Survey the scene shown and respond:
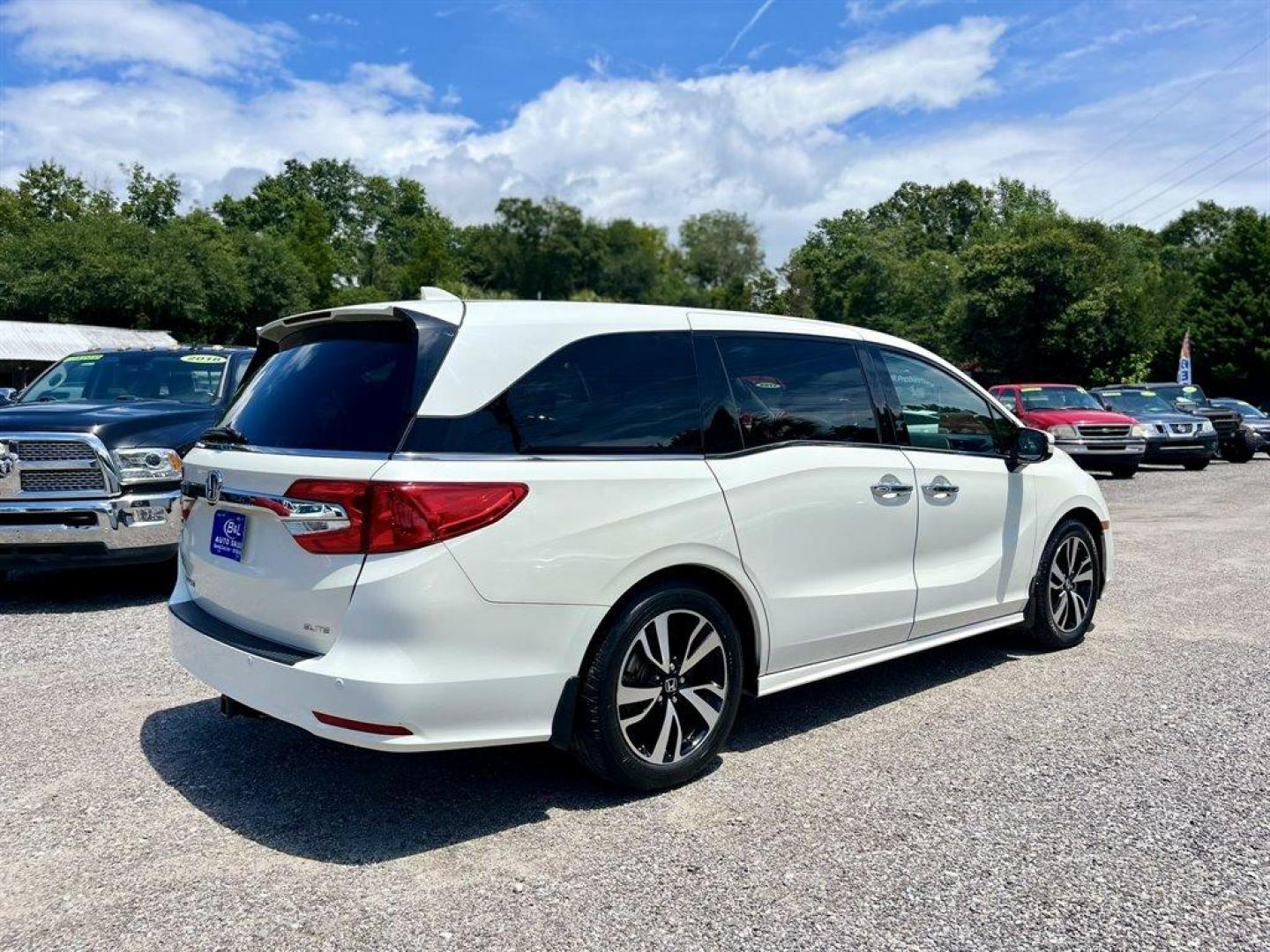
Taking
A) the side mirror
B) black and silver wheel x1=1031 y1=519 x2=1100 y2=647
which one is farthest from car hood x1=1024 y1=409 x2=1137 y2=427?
the side mirror

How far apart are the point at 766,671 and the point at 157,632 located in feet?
13.7

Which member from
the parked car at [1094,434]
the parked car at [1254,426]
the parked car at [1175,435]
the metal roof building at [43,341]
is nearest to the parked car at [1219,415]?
the parked car at [1254,426]

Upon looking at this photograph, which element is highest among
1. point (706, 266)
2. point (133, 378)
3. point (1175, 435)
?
point (706, 266)

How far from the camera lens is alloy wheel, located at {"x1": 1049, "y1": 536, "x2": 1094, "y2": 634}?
5582mm

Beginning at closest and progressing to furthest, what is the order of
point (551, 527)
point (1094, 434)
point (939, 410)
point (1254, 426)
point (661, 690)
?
1. point (551, 527)
2. point (661, 690)
3. point (939, 410)
4. point (1094, 434)
5. point (1254, 426)

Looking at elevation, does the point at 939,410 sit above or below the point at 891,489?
above

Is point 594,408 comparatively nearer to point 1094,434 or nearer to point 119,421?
point 119,421

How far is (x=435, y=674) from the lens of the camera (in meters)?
3.10

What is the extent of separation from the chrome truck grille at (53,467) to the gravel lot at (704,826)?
1.47 meters

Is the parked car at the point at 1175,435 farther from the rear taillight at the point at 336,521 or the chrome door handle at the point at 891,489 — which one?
the rear taillight at the point at 336,521

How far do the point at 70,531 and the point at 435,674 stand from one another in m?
4.48

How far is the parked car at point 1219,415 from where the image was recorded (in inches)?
885

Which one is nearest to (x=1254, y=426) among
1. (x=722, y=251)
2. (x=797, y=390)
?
(x=797, y=390)

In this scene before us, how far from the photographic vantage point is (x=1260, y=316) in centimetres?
4209
